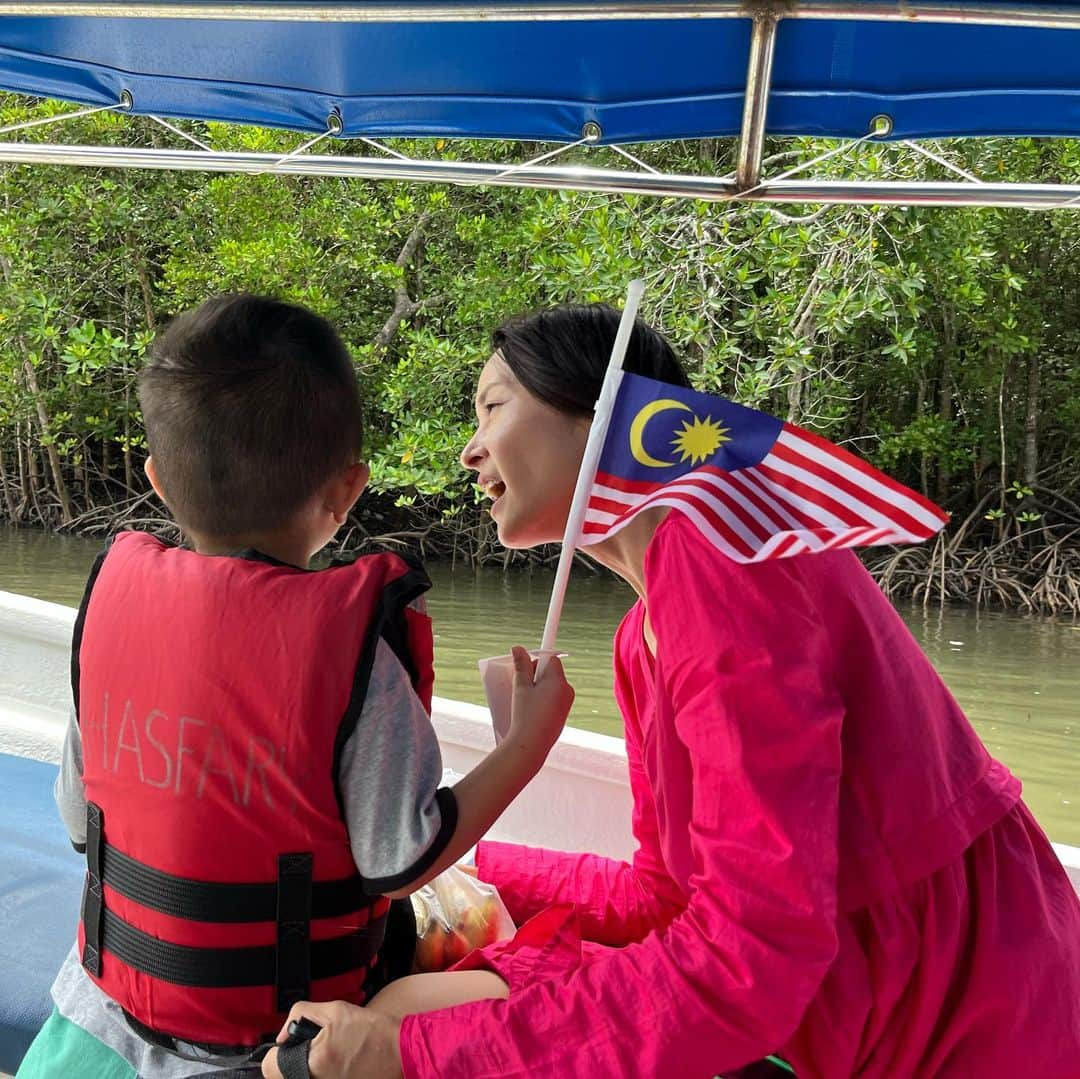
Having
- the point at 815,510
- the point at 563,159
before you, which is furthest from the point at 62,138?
the point at 815,510

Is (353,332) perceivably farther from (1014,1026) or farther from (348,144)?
(1014,1026)

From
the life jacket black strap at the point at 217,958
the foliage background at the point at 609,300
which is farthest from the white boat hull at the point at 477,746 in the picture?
the foliage background at the point at 609,300

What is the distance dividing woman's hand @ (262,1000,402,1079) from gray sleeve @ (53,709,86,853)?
1.25ft

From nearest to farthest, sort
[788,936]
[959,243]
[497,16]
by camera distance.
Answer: [788,936] < [497,16] < [959,243]

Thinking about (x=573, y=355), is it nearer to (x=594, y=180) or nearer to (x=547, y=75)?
(x=547, y=75)

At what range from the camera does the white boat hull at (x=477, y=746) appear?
7.91 ft

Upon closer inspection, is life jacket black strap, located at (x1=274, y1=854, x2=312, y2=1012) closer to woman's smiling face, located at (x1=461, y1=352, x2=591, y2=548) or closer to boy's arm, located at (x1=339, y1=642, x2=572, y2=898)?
boy's arm, located at (x1=339, y1=642, x2=572, y2=898)

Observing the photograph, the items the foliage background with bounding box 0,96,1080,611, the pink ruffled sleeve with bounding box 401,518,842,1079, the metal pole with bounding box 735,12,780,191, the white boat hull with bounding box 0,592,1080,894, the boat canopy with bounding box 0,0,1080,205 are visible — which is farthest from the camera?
the foliage background with bounding box 0,96,1080,611

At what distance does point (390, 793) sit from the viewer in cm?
114

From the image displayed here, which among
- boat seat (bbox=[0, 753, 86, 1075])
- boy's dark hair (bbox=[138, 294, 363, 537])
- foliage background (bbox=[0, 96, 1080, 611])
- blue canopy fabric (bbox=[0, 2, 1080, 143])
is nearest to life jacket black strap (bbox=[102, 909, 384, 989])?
boy's dark hair (bbox=[138, 294, 363, 537])

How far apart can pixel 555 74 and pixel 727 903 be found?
1773 mm

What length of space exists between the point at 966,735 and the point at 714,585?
1.05 feet

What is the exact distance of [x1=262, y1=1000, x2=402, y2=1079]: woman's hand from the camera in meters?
1.07

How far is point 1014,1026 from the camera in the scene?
1116 millimetres
